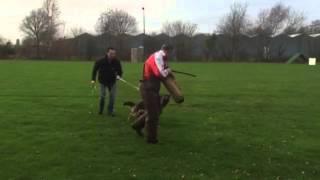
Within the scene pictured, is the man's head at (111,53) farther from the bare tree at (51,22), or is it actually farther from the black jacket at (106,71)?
the bare tree at (51,22)

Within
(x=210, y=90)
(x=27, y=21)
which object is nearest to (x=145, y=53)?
(x=27, y=21)

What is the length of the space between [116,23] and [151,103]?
4601 inches

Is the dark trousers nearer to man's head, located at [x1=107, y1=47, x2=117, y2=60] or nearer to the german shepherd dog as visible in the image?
the german shepherd dog

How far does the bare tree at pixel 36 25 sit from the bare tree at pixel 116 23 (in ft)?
37.3

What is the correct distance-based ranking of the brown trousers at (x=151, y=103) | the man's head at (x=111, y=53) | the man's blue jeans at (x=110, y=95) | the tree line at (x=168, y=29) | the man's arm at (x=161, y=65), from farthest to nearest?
the tree line at (x=168, y=29)
the man's blue jeans at (x=110, y=95)
the man's head at (x=111, y=53)
the brown trousers at (x=151, y=103)
the man's arm at (x=161, y=65)

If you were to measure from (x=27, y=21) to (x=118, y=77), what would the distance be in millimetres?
114463

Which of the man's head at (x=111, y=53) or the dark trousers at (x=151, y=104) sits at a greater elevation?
the man's head at (x=111, y=53)

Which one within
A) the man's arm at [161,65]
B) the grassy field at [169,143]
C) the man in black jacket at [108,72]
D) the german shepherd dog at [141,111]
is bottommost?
the grassy field at [169,143]

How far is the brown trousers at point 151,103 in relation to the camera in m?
13.8

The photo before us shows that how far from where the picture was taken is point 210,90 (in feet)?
104

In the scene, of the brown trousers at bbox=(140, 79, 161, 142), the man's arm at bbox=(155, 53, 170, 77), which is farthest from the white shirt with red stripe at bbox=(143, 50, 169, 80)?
the brown trousers at bbox=(140, 79, 161, 142)

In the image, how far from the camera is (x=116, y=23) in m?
130

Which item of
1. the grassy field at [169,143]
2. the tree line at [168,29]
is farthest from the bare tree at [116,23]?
the grassy field at [169,143]

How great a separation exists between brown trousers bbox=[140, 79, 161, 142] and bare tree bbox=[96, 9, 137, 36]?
111603mm
